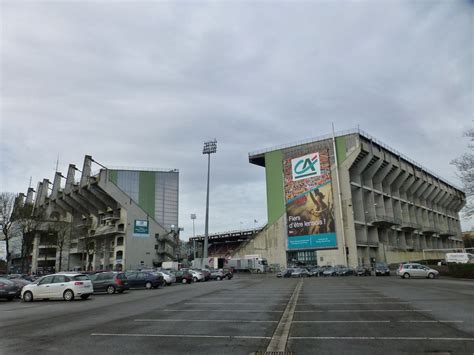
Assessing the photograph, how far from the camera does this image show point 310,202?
73.0 metres

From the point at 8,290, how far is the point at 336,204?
57171 mm

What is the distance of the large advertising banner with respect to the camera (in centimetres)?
7066

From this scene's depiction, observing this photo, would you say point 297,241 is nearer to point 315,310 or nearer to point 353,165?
point 353,165

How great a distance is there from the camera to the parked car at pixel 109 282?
2561 cm

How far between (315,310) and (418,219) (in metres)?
92.1

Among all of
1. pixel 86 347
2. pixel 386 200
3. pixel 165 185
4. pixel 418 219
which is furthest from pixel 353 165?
pixel 86 347

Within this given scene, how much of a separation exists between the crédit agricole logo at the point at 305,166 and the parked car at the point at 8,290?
Answer: 57777 mm

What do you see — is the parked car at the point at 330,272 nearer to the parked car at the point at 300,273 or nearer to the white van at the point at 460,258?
the parked car at the point at 300,273

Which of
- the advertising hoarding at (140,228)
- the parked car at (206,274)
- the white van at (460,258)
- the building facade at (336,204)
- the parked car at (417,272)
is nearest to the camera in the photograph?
the parked car at (417,272)

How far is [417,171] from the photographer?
302ft

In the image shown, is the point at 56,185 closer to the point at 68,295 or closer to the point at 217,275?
the point at 217,275

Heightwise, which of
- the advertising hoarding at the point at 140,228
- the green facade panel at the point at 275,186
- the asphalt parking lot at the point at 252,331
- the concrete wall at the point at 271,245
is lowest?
the asphalt parking lot at the point at 252,331

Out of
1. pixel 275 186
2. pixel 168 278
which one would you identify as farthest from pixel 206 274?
pixel 275 186

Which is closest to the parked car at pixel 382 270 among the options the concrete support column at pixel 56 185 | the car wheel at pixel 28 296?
the car wheel at pixel 28 296
